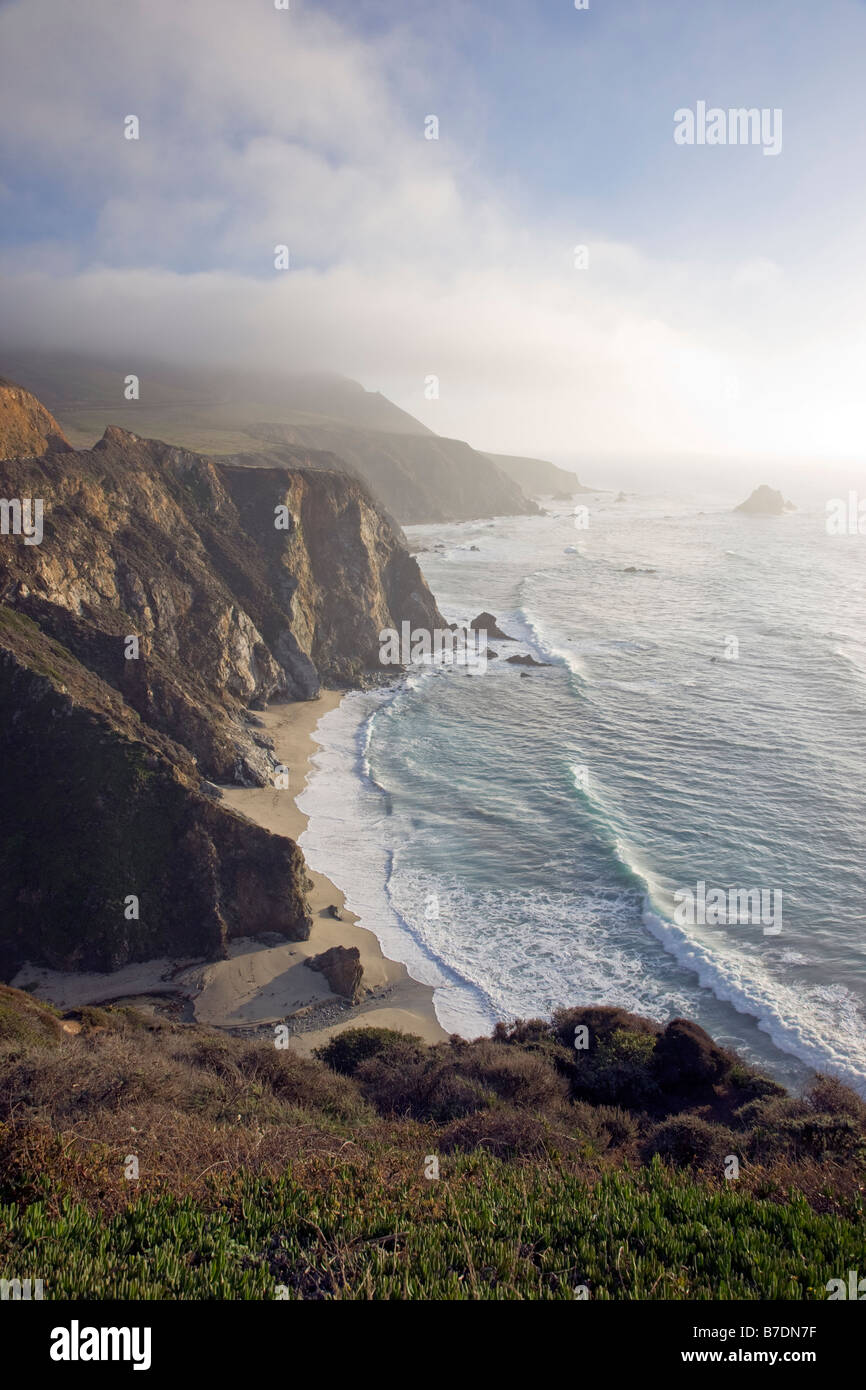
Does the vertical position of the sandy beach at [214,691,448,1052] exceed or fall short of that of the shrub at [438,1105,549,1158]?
it falls short

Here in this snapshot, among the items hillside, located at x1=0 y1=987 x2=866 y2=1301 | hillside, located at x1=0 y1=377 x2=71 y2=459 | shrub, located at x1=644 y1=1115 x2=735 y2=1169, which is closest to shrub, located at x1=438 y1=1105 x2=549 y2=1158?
hillside, located at x1=0 y1=987 x2=866 y2=1301

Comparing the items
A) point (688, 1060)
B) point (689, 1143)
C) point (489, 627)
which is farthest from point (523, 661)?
point (689, 1143)

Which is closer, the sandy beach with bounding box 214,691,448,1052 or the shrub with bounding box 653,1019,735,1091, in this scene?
the shrub with bounding box 653,1019,735,1091

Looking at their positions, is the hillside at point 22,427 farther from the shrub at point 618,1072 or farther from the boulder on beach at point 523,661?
the shrub at point 618,1072

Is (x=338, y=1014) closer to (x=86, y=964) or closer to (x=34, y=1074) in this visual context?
(x=86, y=964)

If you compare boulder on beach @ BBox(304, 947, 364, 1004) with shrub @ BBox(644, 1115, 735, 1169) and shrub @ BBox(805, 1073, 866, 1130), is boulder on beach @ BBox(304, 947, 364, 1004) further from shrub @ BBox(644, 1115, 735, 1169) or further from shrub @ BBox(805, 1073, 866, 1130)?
shrub @ BBox(805, 1073, 866, 1130)

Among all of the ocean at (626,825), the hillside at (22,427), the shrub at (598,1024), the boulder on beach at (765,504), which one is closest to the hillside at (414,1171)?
the shrub at (598,1024)
